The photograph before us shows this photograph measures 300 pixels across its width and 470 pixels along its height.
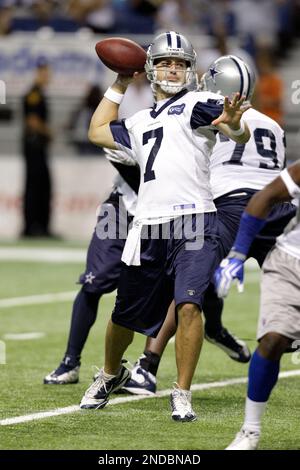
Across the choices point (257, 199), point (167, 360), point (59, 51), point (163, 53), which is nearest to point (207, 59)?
point (59, 51)

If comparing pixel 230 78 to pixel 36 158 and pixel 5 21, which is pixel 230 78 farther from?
pixel 5 21

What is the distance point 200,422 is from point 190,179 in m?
1.25

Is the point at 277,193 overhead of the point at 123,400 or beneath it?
overhead

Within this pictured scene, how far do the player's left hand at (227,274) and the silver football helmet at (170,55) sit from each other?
4.83ft

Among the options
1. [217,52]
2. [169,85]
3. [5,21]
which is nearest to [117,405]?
[169,85]

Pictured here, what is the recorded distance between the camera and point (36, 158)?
652 inches

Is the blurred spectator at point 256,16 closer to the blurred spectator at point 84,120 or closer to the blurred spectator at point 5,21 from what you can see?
the blurred spectator at point 84,120

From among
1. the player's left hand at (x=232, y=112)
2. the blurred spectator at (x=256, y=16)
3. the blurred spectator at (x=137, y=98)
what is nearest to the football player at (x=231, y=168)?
the player's left hand at (x=232, y=112)

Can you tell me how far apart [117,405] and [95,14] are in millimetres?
12761

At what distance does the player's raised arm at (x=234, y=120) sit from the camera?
19.0ft

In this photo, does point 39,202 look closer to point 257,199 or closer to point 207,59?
point 207,59

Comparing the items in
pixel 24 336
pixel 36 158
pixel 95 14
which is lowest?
pixel 24 336

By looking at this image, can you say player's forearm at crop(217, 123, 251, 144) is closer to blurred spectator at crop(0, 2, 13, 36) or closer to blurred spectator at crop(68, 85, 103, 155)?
blurred spectator at crop(68, 85, 103, 155)

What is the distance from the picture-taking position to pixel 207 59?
16641mm
